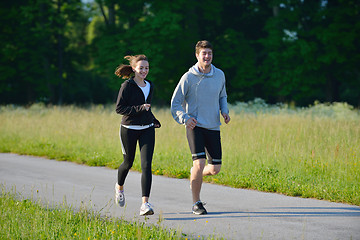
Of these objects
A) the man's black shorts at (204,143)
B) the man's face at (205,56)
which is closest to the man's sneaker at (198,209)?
the man's black shorts at (204,143)

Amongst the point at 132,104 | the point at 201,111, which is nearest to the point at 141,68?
the point at 132,104

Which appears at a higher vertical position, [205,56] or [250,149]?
[205,56]

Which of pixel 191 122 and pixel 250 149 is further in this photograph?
pixel 250 149

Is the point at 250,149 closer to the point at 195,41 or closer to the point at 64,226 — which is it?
the point at 64,226

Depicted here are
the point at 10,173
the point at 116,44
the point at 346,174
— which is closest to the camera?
the point at 346,174

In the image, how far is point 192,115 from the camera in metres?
5.95

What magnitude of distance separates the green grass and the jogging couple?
0.76 metres

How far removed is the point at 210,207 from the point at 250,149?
405 centimetres

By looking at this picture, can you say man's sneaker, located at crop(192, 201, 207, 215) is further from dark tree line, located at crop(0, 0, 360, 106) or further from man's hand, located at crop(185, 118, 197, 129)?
dark tree line, located at crop(0, 0, 360, 106)

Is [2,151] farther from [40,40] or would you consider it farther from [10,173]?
[40,40]

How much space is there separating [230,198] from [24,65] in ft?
101

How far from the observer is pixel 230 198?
6.97 m

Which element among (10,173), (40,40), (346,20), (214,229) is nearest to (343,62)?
(346,20)

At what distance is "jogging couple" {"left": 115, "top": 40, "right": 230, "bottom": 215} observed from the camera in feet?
19.3
